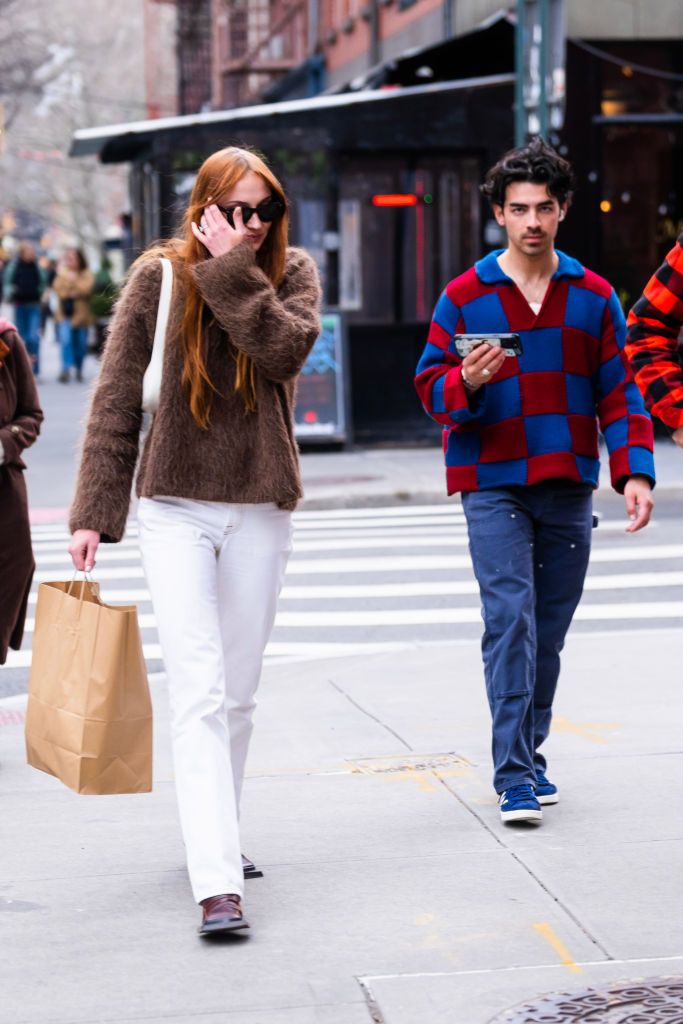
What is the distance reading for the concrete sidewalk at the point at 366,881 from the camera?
4012 mm

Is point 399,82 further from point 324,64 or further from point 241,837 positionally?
point 241,837

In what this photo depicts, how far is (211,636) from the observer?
4496 millimetres

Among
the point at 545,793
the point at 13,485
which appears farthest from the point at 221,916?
the point at 13,485

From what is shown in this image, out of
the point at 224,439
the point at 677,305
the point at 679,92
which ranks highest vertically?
the point at 679,92

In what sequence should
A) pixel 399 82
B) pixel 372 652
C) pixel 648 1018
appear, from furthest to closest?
pixel 399 82 < pixel 372 652 < pixel 648 1018

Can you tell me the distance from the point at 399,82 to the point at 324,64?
12993 millimetres

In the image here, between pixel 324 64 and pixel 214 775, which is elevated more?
pixel 324 64

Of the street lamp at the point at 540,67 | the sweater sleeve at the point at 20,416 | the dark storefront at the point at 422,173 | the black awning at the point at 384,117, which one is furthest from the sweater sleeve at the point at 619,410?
the black awning at the point at 384,117

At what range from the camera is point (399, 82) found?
2070 cm

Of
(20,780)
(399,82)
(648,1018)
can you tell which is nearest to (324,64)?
(399,82)

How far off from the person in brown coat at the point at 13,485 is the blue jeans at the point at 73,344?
80.8 ft

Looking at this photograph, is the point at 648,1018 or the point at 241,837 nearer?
the point at 648,1018

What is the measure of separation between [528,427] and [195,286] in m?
1.21

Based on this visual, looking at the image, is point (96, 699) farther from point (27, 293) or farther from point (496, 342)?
point (27, 293)
